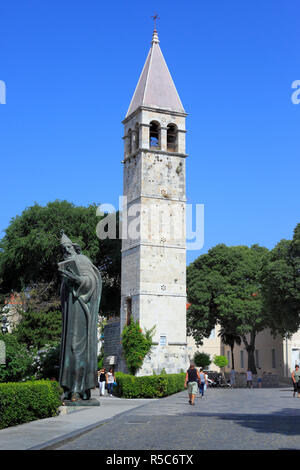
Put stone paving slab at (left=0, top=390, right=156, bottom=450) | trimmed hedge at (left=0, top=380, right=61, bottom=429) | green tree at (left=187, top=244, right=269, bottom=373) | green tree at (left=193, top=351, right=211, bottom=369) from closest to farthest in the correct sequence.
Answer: stone paving slab at (left=0, top=390, right=156, bottom=450), trimmed hedge at (left=0, top=380, right=61, bottom=429), green tree at (left=187, top=244, right=269, bottom=373), green tree at (left=193, top=351, right=211, bottom=369)

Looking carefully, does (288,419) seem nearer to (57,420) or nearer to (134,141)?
(57,420)

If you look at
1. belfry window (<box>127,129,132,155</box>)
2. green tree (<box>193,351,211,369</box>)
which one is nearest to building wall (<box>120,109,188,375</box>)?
belfry window (<box>127,129,132,155</box>)

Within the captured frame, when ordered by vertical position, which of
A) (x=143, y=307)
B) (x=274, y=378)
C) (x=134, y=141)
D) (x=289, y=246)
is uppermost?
(x=134, y=141)

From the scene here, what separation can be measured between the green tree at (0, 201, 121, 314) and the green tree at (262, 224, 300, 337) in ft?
39.0

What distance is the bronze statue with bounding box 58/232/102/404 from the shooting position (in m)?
16.3

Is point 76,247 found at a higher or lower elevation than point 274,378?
higher

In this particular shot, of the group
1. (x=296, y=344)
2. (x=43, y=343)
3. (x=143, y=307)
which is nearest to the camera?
(x=43, y=343)

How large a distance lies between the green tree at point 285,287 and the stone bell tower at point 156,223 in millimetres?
5799

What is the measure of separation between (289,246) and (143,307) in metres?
11.0

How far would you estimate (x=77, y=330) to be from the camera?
16.5 meters

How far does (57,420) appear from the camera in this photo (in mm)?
13609

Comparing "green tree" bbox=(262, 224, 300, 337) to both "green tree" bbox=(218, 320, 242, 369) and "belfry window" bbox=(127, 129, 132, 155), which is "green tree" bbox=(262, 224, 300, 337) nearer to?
"green tree" bbox=(218, 320, 242, 369)

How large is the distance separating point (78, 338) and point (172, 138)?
92.2 ft
